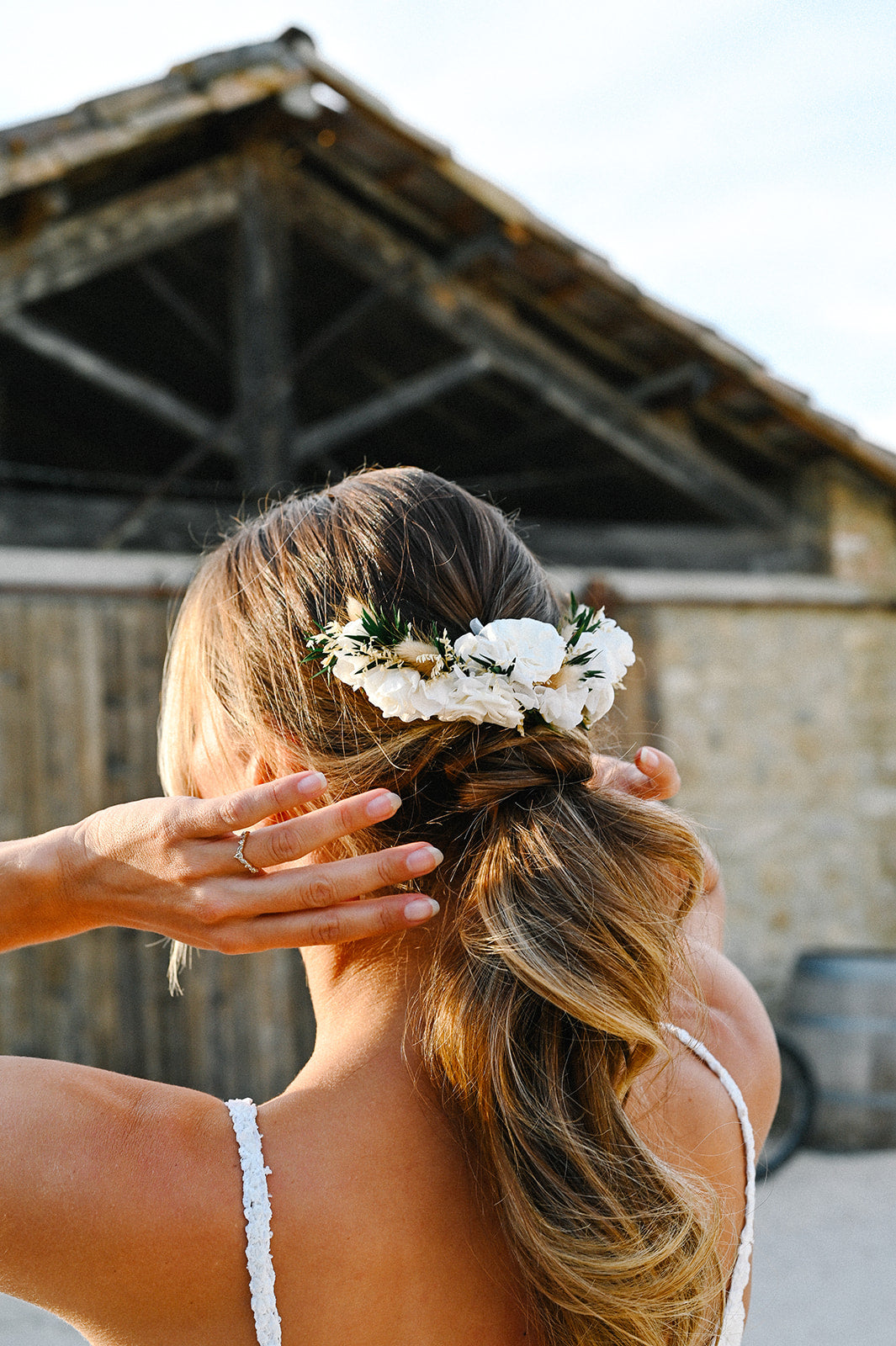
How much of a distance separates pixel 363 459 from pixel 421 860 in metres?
3.85

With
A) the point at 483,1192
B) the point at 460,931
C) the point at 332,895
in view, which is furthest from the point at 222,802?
the point at 483,1192

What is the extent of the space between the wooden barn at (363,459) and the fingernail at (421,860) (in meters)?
3.51

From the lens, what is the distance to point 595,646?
1.34 metres

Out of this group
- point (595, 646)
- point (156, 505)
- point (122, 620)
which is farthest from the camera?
point (156, 505)

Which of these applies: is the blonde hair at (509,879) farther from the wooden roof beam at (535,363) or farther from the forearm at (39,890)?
the wooden roof beam at (535,363)

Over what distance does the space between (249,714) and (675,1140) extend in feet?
2.35

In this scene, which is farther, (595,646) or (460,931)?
(595,646)

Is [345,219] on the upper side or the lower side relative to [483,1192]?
upper

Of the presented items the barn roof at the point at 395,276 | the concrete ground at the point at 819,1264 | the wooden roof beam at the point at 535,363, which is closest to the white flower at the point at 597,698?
the concrete ground at the point at 819,1264

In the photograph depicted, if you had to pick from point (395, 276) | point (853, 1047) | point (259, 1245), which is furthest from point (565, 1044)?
point (395, 276)

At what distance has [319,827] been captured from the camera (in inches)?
43.4

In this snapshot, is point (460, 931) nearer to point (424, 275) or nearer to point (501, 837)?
point (501, 837)

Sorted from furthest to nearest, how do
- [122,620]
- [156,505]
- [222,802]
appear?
[156,505] < [122,620] < [222,802]

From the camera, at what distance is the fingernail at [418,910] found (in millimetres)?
1110
